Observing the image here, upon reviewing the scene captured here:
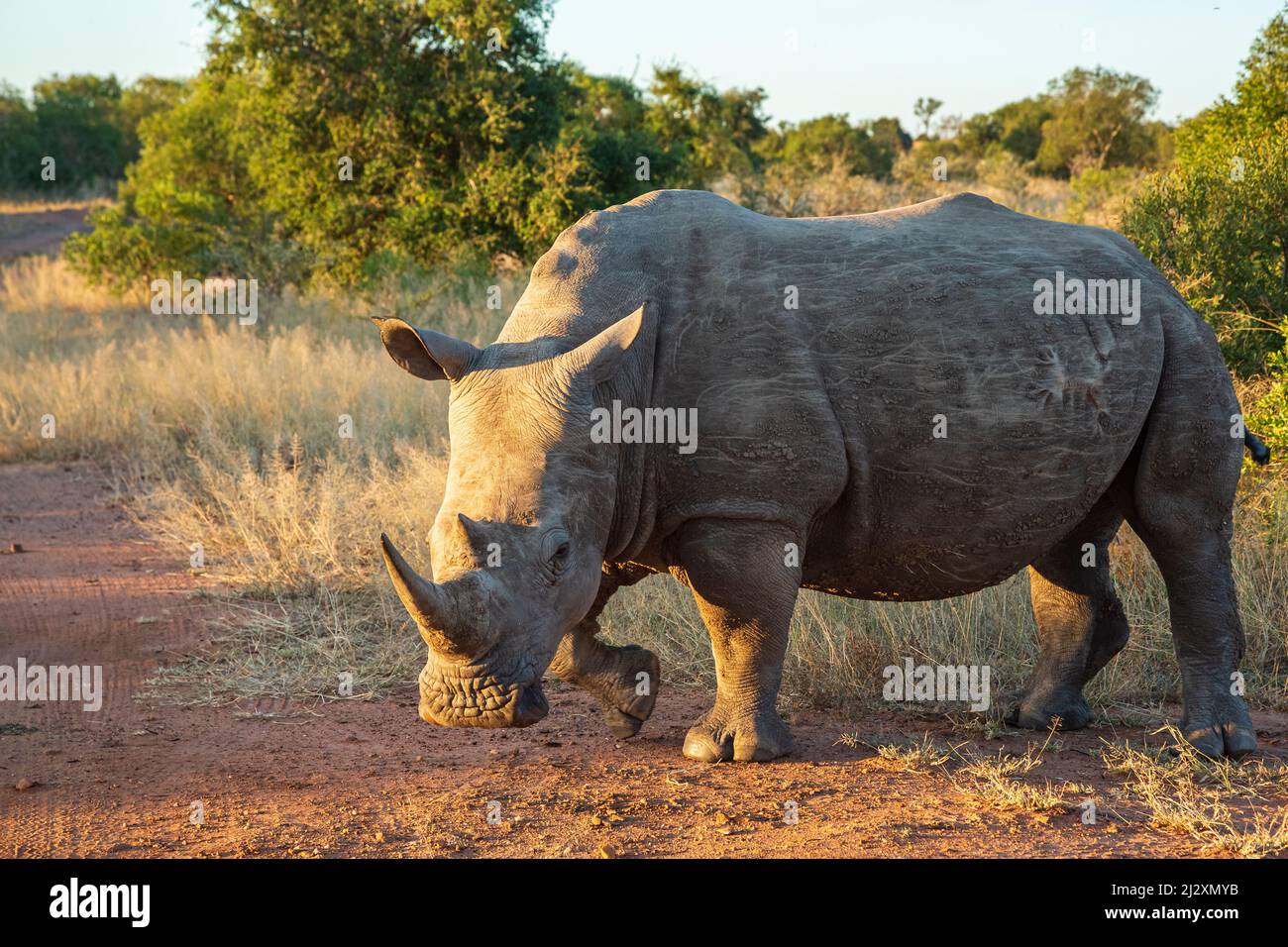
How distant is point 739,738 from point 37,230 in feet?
101

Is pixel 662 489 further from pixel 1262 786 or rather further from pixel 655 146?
pixel 655 146

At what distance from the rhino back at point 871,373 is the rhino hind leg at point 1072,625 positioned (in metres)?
0.68

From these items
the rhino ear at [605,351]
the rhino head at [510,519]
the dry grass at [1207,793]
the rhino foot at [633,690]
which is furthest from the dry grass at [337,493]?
the rhino ear at [605,351]

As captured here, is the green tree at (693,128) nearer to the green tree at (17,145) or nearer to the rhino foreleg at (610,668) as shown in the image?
the rhino foreleg at (610,668)

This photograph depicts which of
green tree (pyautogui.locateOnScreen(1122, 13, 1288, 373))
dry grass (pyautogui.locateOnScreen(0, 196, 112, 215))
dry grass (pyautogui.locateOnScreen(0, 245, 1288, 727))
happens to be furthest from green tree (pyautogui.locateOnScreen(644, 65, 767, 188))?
dry grass (pyautogui.locateOnScreen(0, 196, 112, 215))

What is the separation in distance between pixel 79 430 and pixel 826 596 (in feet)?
25.4

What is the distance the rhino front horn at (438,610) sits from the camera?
11.7 ft

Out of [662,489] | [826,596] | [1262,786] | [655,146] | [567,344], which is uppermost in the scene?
[655,146]

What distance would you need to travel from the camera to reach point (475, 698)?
3.91 metres

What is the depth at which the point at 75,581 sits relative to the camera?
782 centimetres

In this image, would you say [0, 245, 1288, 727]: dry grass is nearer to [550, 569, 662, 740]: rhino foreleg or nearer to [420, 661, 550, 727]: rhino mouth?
[550, 569, 662, 740]: rhino foreleg

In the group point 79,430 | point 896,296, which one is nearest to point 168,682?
point 896,296

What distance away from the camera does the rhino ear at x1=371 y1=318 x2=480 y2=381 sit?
4289mm

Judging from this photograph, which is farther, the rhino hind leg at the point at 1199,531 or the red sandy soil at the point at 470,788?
the rhino hind leg at the point at 1199,531
